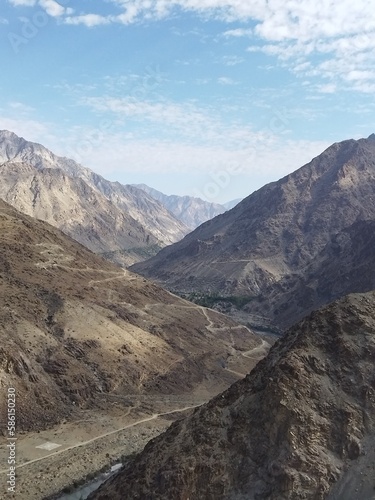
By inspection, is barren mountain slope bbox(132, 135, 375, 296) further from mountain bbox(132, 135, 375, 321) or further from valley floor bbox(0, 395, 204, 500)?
valley floor bbox(0, 395, 204, 500)

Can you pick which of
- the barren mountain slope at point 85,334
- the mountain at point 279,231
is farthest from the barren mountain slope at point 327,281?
the barren mountain slope at point 85,334

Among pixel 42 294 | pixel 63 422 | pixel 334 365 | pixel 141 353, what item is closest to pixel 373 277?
pixel 141 353

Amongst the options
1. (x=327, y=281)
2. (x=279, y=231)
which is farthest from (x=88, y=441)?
(x=279, y=231)

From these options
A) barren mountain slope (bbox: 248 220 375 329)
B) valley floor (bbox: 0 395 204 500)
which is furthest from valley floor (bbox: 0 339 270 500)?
barren mountain slope (bbox: 248 220 375 329)

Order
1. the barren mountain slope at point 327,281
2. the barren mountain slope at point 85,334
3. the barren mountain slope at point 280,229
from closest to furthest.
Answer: the barren mountain slope at point 85,334
the barren mountain slope at point 327,281
the barren mountain slope at point 280,229

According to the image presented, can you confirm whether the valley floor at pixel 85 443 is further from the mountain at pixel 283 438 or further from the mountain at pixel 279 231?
the mountain at pixel 279 231

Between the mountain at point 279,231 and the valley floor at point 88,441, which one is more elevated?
the mountain at point 279,231

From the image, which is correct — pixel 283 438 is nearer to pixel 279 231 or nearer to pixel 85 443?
pixel 85 443

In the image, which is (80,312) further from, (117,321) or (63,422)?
(63,422)
